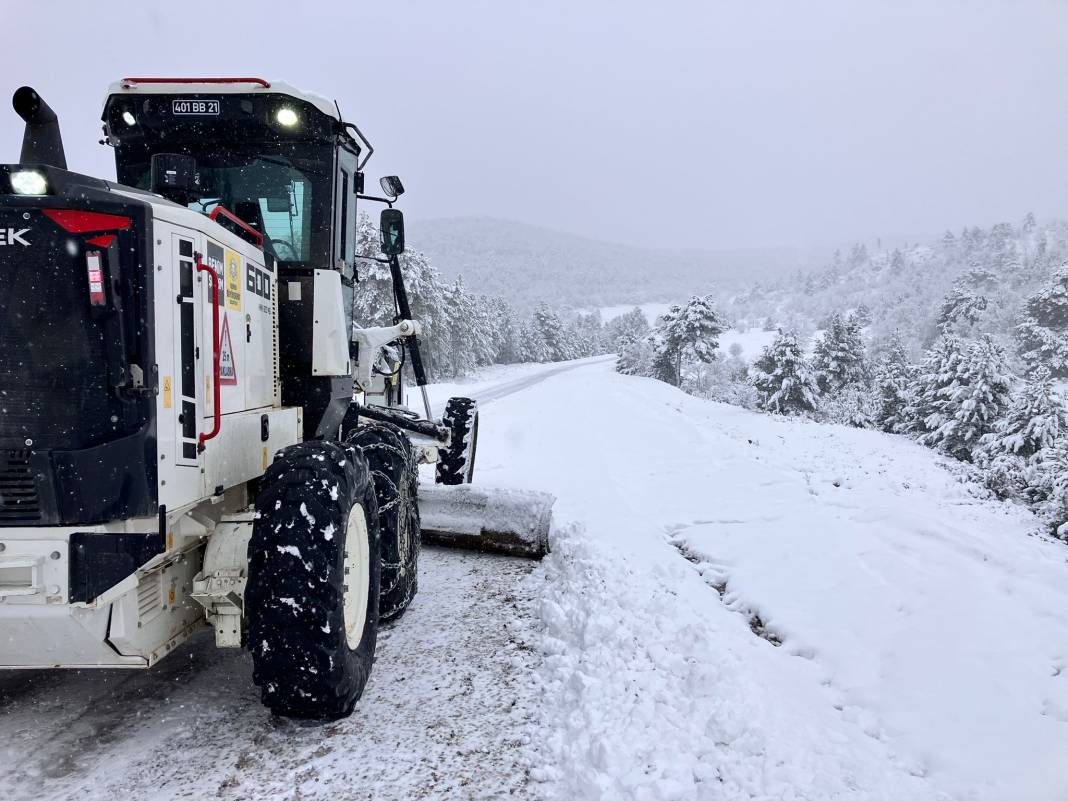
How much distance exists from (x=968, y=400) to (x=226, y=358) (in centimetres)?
3192

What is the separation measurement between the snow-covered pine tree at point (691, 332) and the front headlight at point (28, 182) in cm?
5174

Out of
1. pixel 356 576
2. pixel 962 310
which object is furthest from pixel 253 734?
pixel 962 310

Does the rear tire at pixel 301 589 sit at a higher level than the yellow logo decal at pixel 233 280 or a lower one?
lower

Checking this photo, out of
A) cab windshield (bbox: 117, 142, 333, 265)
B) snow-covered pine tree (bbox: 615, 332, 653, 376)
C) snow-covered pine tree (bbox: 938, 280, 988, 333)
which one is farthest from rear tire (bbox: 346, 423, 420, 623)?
snow-covered pine tree (bbox: 938, 280, 988, 333)

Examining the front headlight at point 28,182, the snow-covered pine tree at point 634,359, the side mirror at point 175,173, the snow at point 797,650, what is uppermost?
the side mirror at point 175,173

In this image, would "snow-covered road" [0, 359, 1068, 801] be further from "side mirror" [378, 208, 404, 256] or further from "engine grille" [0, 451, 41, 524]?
"side mirror" [378, 208, 404, 256]

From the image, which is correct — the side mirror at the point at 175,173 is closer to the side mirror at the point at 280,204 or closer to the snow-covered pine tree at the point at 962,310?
the side mirror at the point at 280,204

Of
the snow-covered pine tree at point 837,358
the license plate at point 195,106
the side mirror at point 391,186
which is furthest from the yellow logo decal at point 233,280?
the snow-covered pine tree at point 837,358

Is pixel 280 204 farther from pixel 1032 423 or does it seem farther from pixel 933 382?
pixel 933 382

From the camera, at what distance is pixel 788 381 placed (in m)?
40.9

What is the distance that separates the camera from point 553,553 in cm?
585

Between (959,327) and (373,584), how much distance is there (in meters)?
80.5

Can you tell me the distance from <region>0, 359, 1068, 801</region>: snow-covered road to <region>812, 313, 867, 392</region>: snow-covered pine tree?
141 ft

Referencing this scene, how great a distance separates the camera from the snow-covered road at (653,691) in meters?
2.77
